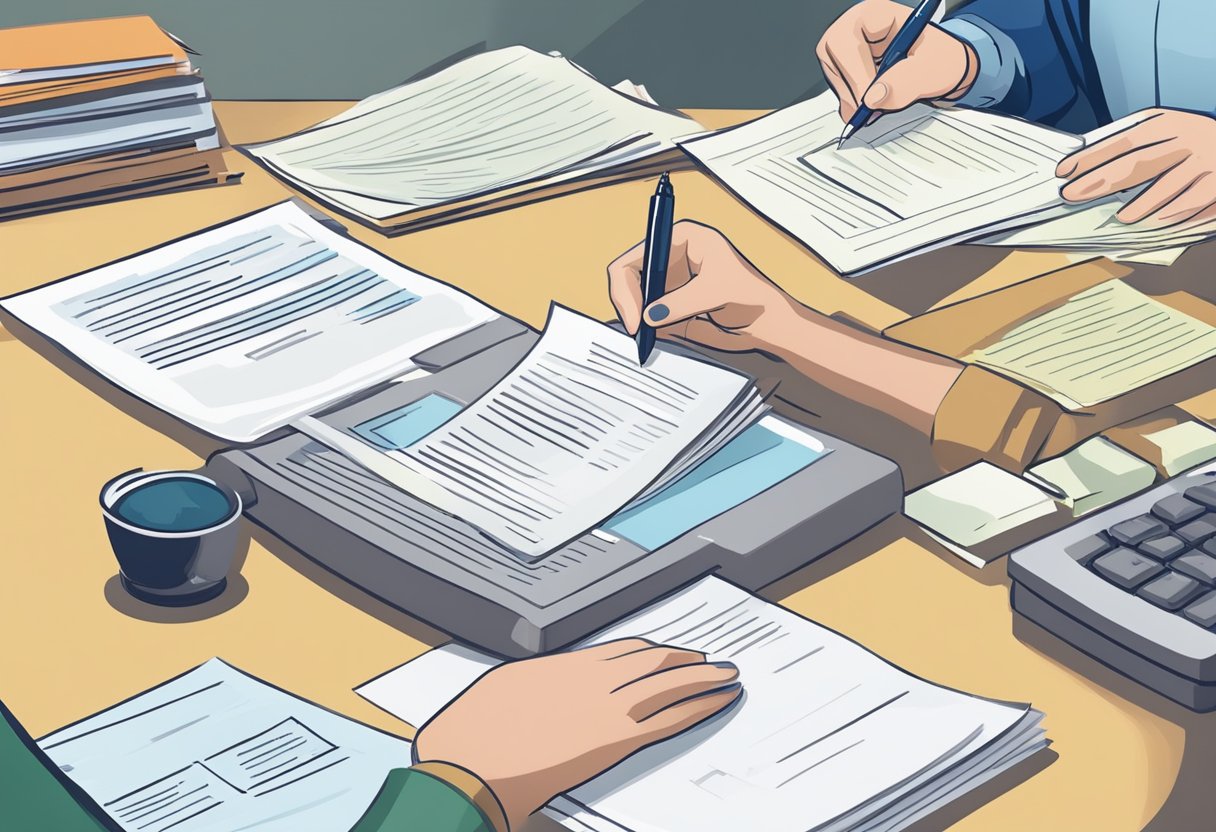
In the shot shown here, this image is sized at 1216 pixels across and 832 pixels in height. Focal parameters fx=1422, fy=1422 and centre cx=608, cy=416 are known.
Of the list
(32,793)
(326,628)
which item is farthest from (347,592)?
(32,793)

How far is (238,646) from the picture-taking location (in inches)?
Result: 32.6

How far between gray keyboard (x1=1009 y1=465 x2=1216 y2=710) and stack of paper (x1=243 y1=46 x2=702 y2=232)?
2.43 ft

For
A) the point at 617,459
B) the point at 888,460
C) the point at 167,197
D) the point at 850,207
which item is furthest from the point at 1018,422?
the point at 167,197

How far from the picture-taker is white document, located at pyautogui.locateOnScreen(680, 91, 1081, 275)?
1.26 m

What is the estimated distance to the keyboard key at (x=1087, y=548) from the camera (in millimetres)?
816

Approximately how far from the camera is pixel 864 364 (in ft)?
3.46

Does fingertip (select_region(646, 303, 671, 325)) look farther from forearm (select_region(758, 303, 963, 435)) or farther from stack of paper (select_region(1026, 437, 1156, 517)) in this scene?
stack of paper (select_region(1026, 437, 1156, 517))

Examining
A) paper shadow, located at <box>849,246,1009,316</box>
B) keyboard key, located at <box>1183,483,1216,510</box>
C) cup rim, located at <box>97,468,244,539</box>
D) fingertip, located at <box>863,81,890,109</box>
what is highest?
fingertip, located at <box>863,81,890,109</box>

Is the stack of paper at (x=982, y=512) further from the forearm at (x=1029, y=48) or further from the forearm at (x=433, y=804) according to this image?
the forearm at (x=1029, y=48)

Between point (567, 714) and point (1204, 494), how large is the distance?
0.41 metres

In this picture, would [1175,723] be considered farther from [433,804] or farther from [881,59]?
[881,59]

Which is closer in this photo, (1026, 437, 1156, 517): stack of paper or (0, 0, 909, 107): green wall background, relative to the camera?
(1026, 437, 1156, 517): stack of paper

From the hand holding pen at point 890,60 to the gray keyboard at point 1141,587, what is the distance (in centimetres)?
67

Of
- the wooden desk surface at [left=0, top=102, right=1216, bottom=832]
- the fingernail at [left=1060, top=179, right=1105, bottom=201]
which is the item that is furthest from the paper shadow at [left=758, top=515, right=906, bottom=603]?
the fingernail at [left=1060, top=179, right=1105, bottom=201]
